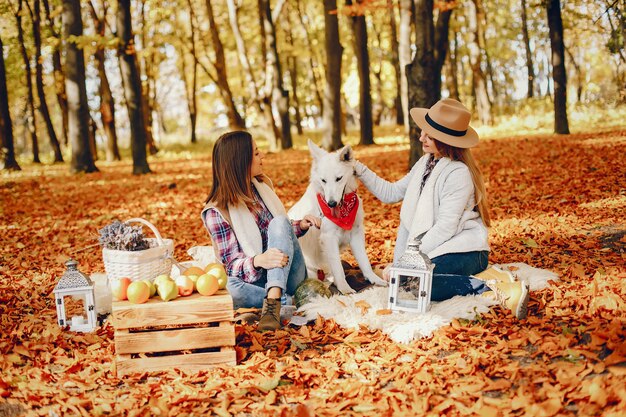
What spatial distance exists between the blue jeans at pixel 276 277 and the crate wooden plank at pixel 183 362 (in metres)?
0.81

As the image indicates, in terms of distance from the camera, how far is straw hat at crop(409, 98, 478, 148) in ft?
13.6

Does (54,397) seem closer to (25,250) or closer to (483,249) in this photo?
(483,249)

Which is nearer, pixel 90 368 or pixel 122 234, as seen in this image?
pixel 90 368

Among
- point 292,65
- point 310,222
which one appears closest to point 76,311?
point 310,222

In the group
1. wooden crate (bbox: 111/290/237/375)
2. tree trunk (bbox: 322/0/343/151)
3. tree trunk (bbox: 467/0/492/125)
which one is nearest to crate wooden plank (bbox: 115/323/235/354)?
wooden crate (bbox: 111/290/237/375)

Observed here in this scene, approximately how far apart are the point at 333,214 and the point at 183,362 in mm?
1896

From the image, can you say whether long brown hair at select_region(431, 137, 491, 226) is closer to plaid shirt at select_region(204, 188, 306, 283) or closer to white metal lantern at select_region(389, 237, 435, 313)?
white metal lantern at select_region(389, 237, 435, 313)

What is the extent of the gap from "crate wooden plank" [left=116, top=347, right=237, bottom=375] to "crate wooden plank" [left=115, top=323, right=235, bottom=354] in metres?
0.05

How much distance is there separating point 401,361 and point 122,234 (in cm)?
241

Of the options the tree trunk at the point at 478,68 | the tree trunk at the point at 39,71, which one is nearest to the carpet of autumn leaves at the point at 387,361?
the tree trunk at the point at 478,68

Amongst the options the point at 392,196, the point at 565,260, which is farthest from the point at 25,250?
the point at 565,260

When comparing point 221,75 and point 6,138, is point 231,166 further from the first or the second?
point 6,138

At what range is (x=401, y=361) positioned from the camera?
3.34 metres

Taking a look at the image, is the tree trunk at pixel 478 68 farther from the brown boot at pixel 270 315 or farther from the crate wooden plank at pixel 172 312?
the crate wooden plank at pixel 172 312
